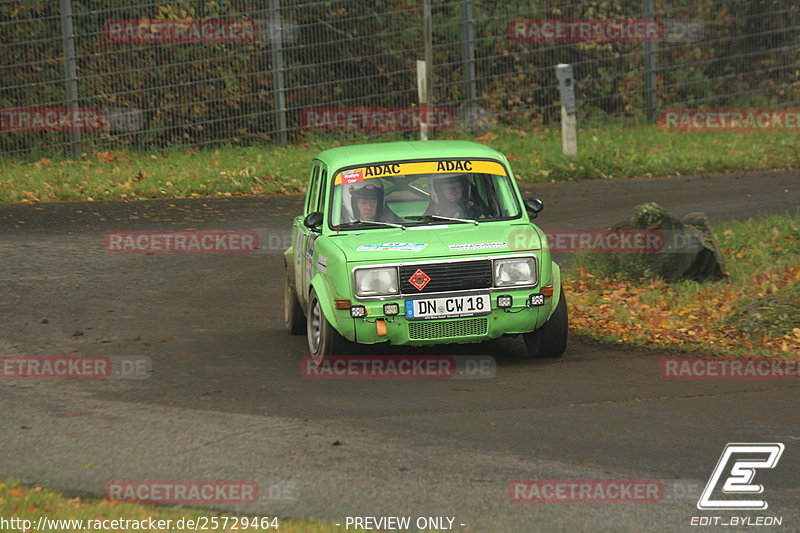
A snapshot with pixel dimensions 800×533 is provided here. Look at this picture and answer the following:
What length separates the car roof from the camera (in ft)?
34.1

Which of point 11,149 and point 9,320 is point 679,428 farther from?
point 11,149

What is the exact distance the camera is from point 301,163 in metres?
21.0

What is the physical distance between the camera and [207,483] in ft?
21.0

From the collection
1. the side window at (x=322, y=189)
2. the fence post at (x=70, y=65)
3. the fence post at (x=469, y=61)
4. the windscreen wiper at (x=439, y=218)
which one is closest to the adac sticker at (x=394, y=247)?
the windscreen wiper at (x=439, y=218)

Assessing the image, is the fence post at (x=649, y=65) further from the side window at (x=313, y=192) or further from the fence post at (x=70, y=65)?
the side window at (x=313, y=192)

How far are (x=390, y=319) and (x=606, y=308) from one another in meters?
3.08

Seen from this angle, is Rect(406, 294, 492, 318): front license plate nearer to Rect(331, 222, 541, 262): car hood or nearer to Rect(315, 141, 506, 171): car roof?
Rect(331, 222, 541, 262): car hood

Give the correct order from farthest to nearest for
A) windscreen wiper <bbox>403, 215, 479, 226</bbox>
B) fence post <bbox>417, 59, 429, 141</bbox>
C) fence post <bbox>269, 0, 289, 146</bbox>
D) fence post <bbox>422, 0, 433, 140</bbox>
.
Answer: fence post <bbox>269, 0, 289, 146</bbox> → fence post <bbox>422, 0, 433, 140</bbox> → fence post <bbox>417, 59, 429, 141</bbox> → windscreen wiper <bbox>403, 215, 479, 226</bbox>

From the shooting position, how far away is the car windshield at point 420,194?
10.1m

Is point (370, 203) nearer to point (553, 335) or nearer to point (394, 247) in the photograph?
point (394, 247)

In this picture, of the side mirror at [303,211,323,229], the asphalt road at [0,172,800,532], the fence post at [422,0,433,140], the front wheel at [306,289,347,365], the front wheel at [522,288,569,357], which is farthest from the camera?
the fence post at [422,0,433,140]

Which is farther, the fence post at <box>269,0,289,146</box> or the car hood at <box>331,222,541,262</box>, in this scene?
the fence post at <box>269,0,289,146</box>

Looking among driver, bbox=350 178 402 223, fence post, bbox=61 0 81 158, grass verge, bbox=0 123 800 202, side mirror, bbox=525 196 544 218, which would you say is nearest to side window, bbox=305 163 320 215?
driver, bbox=350 178 402 223

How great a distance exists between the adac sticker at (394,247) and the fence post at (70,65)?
44.6ft
